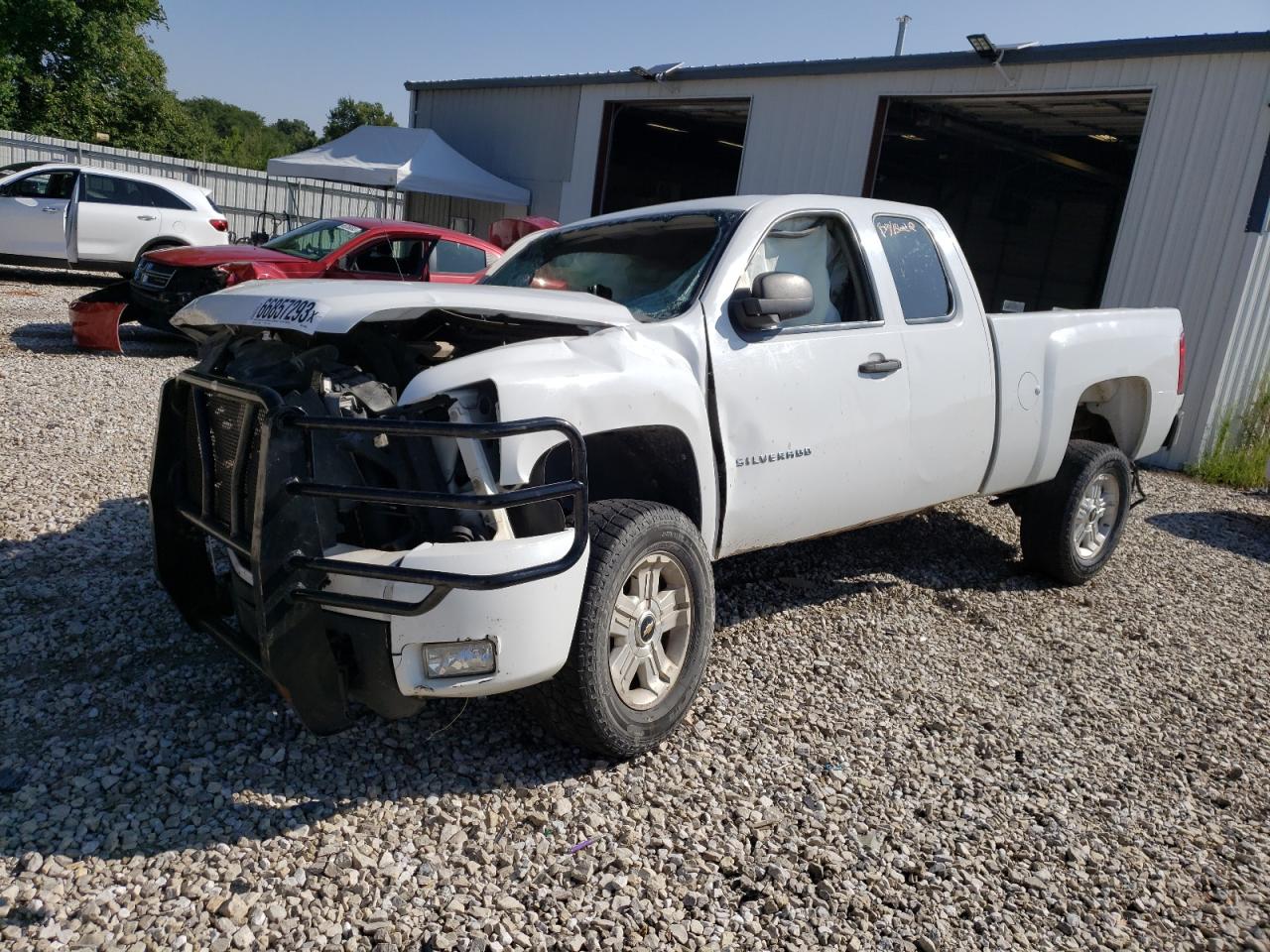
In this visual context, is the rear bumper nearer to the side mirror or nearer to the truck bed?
the side mirror

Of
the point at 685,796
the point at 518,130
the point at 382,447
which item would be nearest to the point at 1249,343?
the point at 685,796

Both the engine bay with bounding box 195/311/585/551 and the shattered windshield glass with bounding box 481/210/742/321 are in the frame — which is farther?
the shattered windshield glass with bounding box 481/210/742/321

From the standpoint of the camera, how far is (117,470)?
19.9 feet

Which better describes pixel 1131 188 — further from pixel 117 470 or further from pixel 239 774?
pixel 239 774

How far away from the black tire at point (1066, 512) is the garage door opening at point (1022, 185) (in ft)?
37.8

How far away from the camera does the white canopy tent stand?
18938 mm

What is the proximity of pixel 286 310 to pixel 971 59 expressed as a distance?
11.4 m

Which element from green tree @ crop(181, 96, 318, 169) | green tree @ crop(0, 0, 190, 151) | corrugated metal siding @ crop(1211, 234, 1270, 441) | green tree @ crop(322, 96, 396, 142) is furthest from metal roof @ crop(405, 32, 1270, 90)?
green tree @ crop(322, 96, 396, 142)

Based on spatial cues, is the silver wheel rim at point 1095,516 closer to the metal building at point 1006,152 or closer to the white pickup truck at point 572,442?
the white pickup truck at point 572,442

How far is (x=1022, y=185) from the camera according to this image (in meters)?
23.6

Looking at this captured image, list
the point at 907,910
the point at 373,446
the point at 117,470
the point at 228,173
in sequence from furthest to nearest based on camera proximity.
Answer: the point at 228,173 < the point at 117,470 < the point at 373,446 < the point at 907,910

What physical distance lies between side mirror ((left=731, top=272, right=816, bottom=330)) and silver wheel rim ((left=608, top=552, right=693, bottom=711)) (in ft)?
3.25

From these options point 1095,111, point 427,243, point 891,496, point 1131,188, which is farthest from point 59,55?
point 891,496

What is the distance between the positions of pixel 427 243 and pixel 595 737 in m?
8.66
